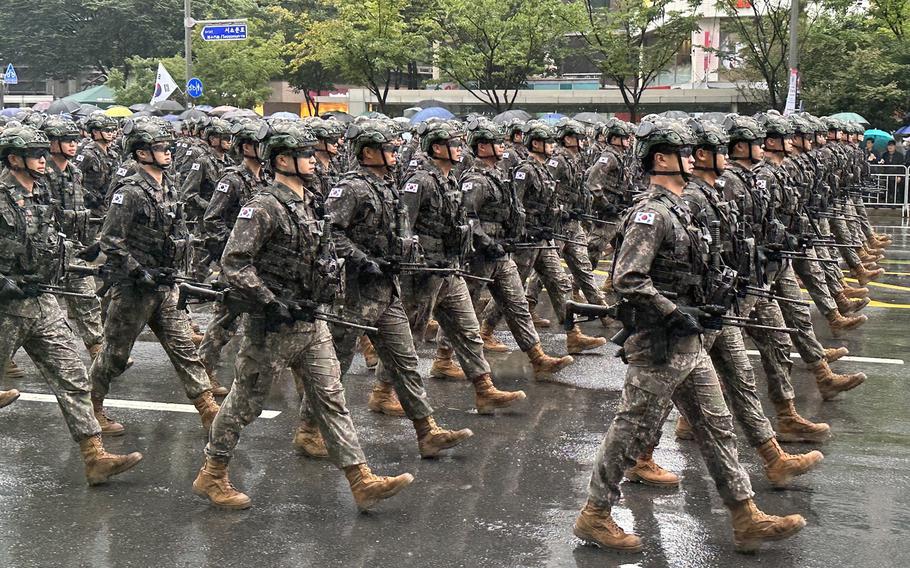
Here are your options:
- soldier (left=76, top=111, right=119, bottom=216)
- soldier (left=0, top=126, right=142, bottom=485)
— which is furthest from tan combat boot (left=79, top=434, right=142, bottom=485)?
soldier (left=76, top=111, right=119, bottom=216)

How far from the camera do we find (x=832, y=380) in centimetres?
985

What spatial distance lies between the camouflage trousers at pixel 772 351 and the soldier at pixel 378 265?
2287 millimetres

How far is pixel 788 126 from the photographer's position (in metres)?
10.4

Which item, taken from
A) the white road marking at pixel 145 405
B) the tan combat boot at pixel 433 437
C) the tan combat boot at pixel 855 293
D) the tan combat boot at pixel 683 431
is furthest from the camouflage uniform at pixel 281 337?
the tan combat boot at pixel 855 293

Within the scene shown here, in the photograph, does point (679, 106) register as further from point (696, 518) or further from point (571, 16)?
point (696, 518)

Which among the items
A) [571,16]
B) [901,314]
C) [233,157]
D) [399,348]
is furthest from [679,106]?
[399,348]

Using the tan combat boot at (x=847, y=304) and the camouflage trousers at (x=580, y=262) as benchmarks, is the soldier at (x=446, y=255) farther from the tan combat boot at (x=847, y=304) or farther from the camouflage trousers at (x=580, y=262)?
the tan combat boot at (x=847, y=304)

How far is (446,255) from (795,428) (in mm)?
2940

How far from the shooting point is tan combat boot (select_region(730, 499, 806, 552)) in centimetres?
627

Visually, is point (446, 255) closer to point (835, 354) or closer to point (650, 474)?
point (650, 474)

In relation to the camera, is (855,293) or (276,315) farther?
(855,293)

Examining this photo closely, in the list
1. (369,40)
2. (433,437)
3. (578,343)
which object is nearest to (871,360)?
(578,343)

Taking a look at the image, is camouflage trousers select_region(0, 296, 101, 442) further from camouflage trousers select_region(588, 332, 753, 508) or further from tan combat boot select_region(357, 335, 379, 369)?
tan combat boot select_region(357, 335, 379, 369)

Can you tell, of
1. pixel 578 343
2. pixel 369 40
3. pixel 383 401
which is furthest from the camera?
pixel 369 40
